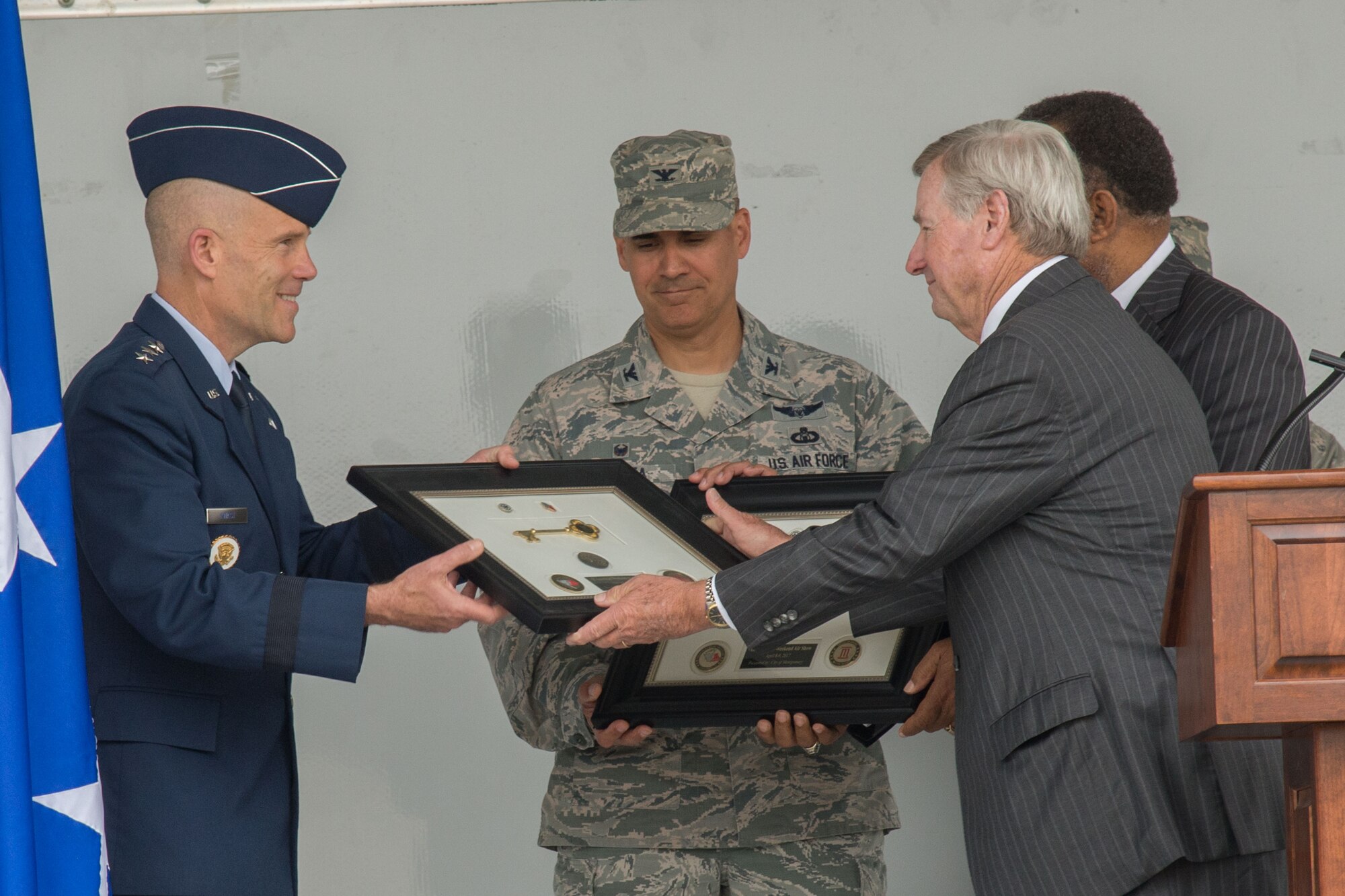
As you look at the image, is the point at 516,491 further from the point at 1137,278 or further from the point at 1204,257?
the point at 1204,257

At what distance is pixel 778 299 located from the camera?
4137 millimetres

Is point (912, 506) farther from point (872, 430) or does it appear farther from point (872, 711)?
point (872, 430)

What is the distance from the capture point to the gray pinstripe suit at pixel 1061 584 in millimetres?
1968

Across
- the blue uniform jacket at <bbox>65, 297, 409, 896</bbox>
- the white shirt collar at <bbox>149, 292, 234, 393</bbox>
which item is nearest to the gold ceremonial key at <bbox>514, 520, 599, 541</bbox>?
the blue uniform jacket at <bbox>65, 297, 409, 896</bbox>

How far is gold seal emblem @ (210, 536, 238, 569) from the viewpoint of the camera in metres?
2.34

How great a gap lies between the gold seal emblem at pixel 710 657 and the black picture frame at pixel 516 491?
0.64ft

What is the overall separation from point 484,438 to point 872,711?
5.90 ft

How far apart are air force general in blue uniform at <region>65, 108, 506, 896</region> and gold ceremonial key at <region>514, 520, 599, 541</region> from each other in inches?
7.2

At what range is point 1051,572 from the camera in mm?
2068

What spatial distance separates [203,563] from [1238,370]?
170 centimetres

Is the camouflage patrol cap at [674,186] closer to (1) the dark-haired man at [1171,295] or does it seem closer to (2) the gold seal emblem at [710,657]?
(1) the dark-haired man at [1171,295]

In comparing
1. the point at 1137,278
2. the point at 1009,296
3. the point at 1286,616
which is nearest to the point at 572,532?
the point at 1009,296

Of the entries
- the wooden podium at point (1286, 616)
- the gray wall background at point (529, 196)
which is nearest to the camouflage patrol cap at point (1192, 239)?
the gray wall background at point (529, 196)

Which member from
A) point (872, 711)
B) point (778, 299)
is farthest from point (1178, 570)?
point (778, 299)
